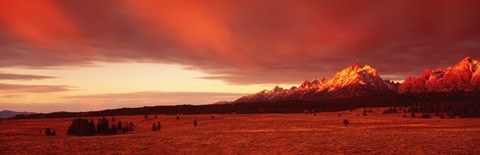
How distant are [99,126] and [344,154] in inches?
2896

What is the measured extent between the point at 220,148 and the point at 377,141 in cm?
1685

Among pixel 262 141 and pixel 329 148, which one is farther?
pixel 262 141

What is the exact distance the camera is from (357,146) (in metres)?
41.4

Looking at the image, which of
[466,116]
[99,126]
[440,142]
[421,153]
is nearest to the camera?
[421,153]

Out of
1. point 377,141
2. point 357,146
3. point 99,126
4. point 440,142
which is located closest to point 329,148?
point 357,146

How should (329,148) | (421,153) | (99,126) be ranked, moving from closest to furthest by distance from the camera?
(421,153)
(329,148)
(99,126)

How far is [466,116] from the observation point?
113875 millimetres

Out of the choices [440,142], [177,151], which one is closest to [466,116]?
[440,142]

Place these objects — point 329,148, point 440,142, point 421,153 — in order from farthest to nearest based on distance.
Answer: point 440,142
point 329,148
point 421,153

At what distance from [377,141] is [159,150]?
22778mm

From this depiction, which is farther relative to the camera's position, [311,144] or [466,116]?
[466,116]

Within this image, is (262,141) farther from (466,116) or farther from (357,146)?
(466,116)

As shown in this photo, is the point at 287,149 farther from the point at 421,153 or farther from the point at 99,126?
the point at 99,126

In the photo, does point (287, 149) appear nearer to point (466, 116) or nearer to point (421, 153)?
point (421, 153)
